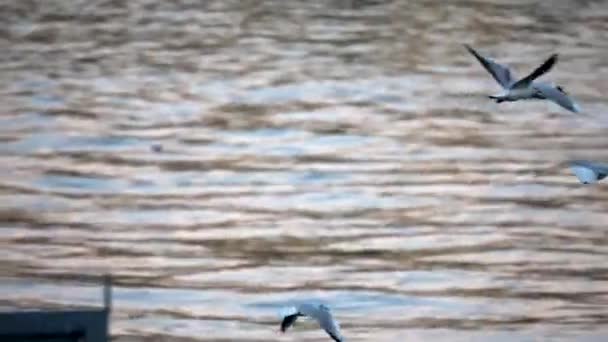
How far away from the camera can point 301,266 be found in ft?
21.1

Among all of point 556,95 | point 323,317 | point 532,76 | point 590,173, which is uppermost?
point 532,76

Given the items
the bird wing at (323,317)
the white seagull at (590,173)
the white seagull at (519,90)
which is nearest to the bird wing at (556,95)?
the white seagull at (519,90)

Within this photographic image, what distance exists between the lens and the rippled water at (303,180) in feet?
19.8

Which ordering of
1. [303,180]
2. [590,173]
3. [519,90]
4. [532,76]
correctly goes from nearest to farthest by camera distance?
[532,76] < [519,90] < [590,173] < [303,180]

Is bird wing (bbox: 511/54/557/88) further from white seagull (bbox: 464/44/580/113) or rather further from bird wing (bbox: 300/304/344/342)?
→ bird wing (bbox: 300/304/344/342)

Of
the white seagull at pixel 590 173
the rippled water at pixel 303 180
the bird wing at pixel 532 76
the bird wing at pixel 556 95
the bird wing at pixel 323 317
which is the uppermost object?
the bird wing at pixel 532 76


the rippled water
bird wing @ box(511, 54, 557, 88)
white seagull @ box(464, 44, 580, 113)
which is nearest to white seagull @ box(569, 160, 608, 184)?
white seagull @ box(464, 44, 580, 113)

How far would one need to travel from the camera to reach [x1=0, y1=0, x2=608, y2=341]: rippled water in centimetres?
603

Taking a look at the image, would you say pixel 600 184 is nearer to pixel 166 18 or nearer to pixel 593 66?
pixel 593 66

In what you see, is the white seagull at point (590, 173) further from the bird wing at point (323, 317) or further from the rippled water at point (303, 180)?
the bird wing at point (323, 317)

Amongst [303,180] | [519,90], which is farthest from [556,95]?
[303,180]

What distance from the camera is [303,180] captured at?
776 cm

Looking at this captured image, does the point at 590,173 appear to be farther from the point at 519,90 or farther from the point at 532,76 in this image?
the point at 532,76

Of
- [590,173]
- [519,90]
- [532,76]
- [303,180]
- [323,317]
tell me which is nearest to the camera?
[323,317]
